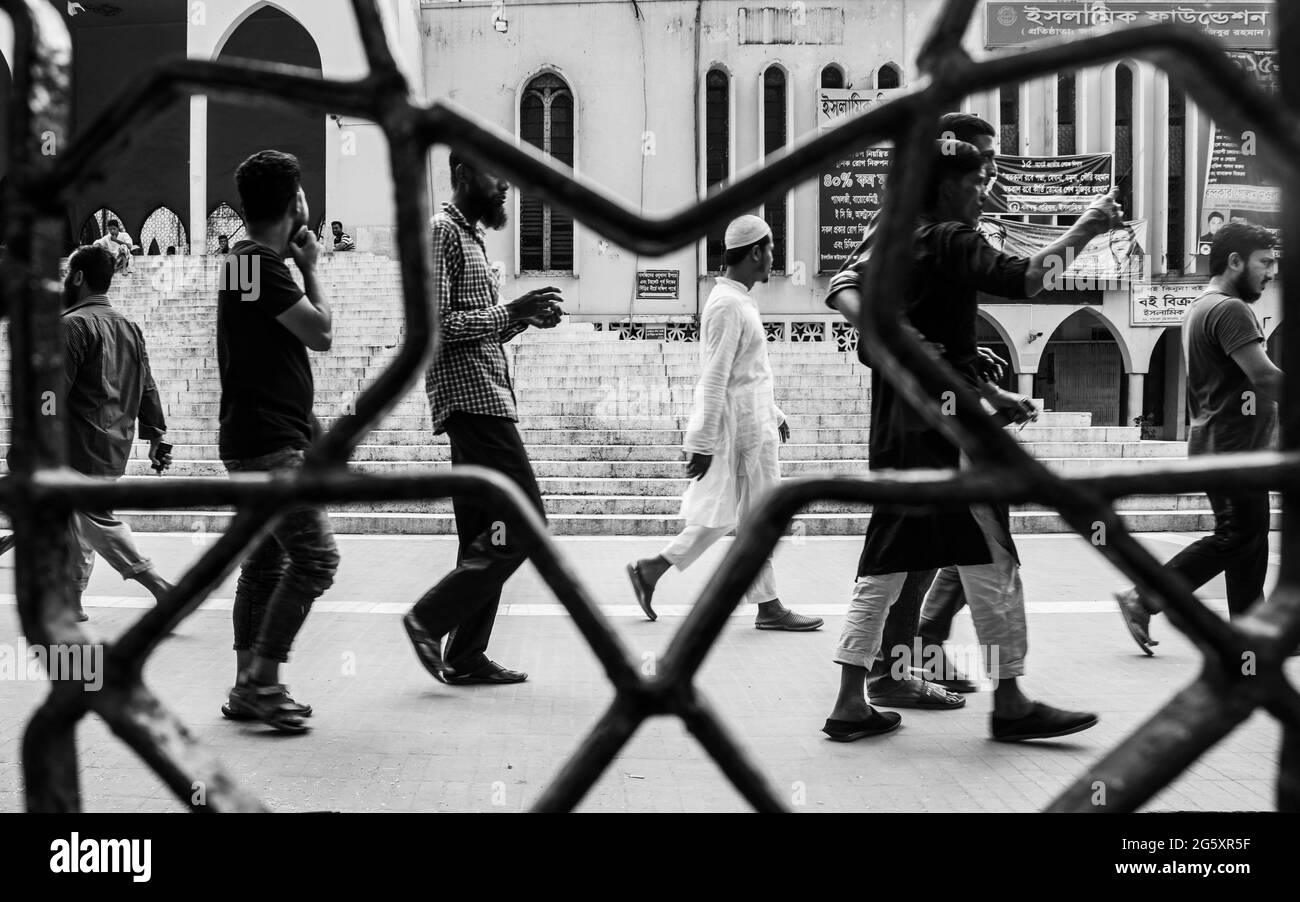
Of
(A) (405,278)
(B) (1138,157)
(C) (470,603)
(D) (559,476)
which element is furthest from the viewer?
(B) (1138,157)

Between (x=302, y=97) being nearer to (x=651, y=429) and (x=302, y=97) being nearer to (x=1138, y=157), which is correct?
(x=651, y=429)

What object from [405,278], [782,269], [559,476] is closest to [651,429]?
[559,476]

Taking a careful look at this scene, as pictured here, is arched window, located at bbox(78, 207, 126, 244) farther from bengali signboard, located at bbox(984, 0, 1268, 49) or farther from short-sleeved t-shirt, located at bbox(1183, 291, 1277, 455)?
short-sleeved t-shirt, located at bbox(1183, 291, 1277, 455)

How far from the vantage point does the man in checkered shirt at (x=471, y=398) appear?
9.87 ft

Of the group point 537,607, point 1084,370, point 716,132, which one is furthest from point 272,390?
point 1084,370

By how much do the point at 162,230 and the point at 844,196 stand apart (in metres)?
19.3

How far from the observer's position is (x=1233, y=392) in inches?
135

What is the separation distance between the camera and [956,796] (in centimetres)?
223

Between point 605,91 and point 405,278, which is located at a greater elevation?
point 605,91

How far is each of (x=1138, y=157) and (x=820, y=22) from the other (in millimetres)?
7772

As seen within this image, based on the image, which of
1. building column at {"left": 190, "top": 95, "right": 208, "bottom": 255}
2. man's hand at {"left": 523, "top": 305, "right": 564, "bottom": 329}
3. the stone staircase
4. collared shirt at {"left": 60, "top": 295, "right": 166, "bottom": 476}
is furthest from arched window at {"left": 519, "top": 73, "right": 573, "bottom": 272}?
man's hand at {"left": 523, "top": 305, "right": 564, "bottom": 329}

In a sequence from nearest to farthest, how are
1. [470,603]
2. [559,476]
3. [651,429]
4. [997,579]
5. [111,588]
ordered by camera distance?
1. [997,579]
2. [470,603]
3. [111,588]
4. [559,476]
5. [651,429]

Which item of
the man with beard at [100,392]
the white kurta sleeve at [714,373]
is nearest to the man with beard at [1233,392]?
the white kurta sleeve at [714,373]

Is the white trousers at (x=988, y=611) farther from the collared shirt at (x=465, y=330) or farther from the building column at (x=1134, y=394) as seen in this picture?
the building column at (x=1134, y=394)
